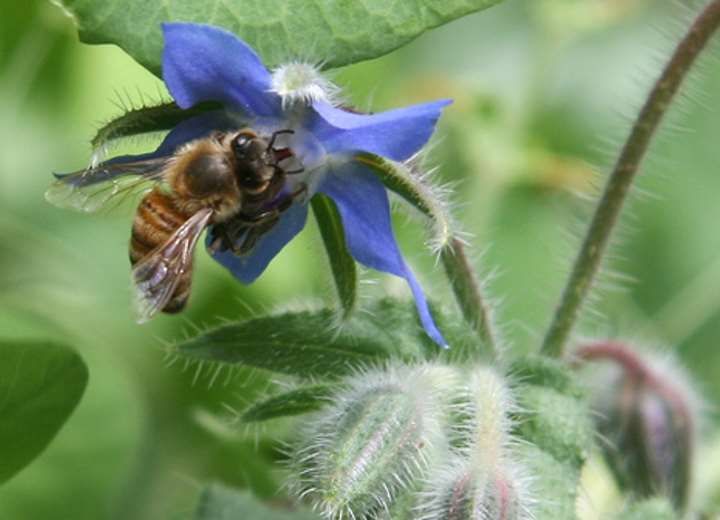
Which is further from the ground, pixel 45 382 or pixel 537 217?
pixel 45 382

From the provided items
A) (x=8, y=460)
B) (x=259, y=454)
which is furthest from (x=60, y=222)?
(x=8, y=460)

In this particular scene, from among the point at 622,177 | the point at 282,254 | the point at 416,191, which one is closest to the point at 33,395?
the point at 416,191

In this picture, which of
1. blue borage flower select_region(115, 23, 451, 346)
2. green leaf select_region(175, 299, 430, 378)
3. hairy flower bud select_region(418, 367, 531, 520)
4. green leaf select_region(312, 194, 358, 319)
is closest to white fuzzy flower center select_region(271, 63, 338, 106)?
blue borage flower select_region(115, 23, 451, 346)

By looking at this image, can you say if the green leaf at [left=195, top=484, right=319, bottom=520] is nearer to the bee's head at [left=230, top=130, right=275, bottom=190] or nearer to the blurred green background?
the blurred green background

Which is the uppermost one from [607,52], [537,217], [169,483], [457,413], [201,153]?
[201,153]

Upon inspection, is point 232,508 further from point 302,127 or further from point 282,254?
point 282,254

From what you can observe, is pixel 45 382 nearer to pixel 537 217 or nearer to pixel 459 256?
pixel 459 256
